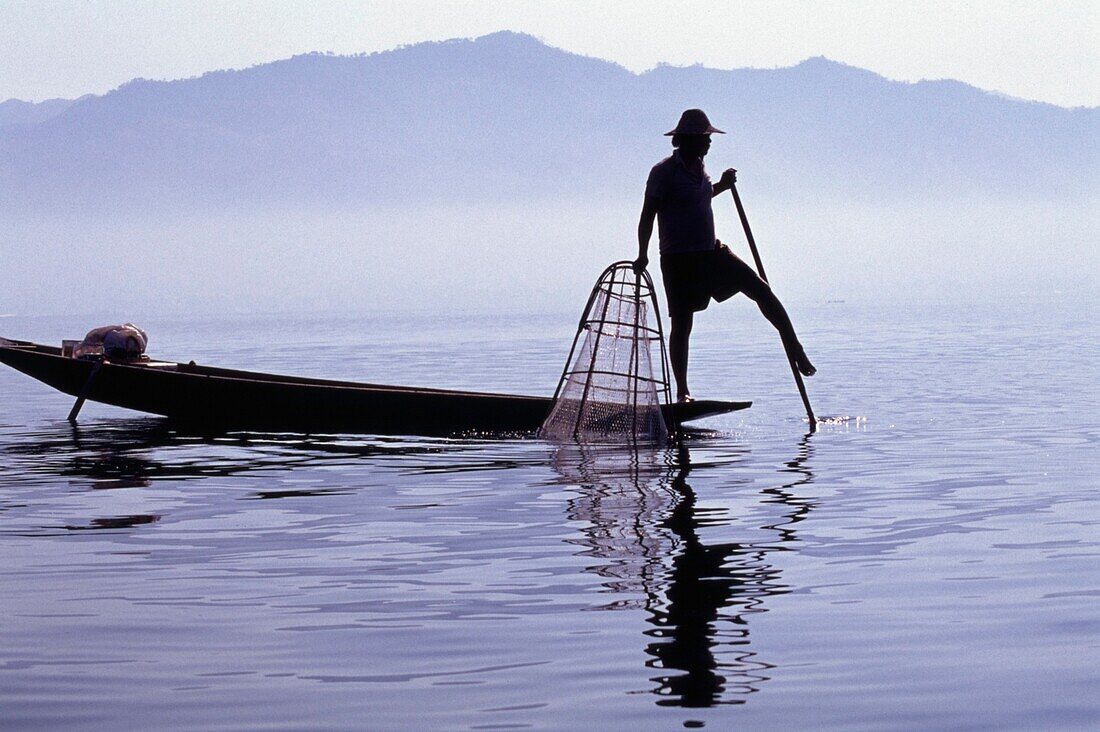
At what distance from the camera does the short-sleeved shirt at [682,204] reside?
13.3m

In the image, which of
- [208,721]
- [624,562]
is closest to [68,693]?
[208,721]

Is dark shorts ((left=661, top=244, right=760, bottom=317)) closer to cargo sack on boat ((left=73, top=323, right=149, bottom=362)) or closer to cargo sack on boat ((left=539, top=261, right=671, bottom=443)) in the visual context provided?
cargo sack on boat ((left=539, top=261, right=671, bottom=443))

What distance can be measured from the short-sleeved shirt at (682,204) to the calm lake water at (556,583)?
1.73 meters

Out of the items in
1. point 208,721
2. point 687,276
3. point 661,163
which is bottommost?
point 208,721

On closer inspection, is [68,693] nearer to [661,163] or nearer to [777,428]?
[661,163]

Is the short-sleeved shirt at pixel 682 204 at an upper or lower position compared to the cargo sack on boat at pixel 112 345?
upper

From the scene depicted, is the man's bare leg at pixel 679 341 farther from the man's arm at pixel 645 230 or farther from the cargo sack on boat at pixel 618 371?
the man's arm at pixel 645 230

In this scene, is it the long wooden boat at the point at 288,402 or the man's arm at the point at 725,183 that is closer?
the man's arm at the point at 725,183

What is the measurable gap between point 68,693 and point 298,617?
4.29 ft

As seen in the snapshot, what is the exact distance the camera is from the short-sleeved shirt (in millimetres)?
13289

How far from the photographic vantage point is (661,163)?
43.7ft

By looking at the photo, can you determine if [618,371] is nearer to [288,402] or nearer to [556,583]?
[288,402]

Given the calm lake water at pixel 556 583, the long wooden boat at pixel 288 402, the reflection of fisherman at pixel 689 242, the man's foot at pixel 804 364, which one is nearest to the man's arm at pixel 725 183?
the reflection of fisherman at pixel 689 242

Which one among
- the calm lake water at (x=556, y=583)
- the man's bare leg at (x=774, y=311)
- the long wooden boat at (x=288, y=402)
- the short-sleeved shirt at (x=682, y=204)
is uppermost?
the short-sleeved shirt at (x=682, y=204)
